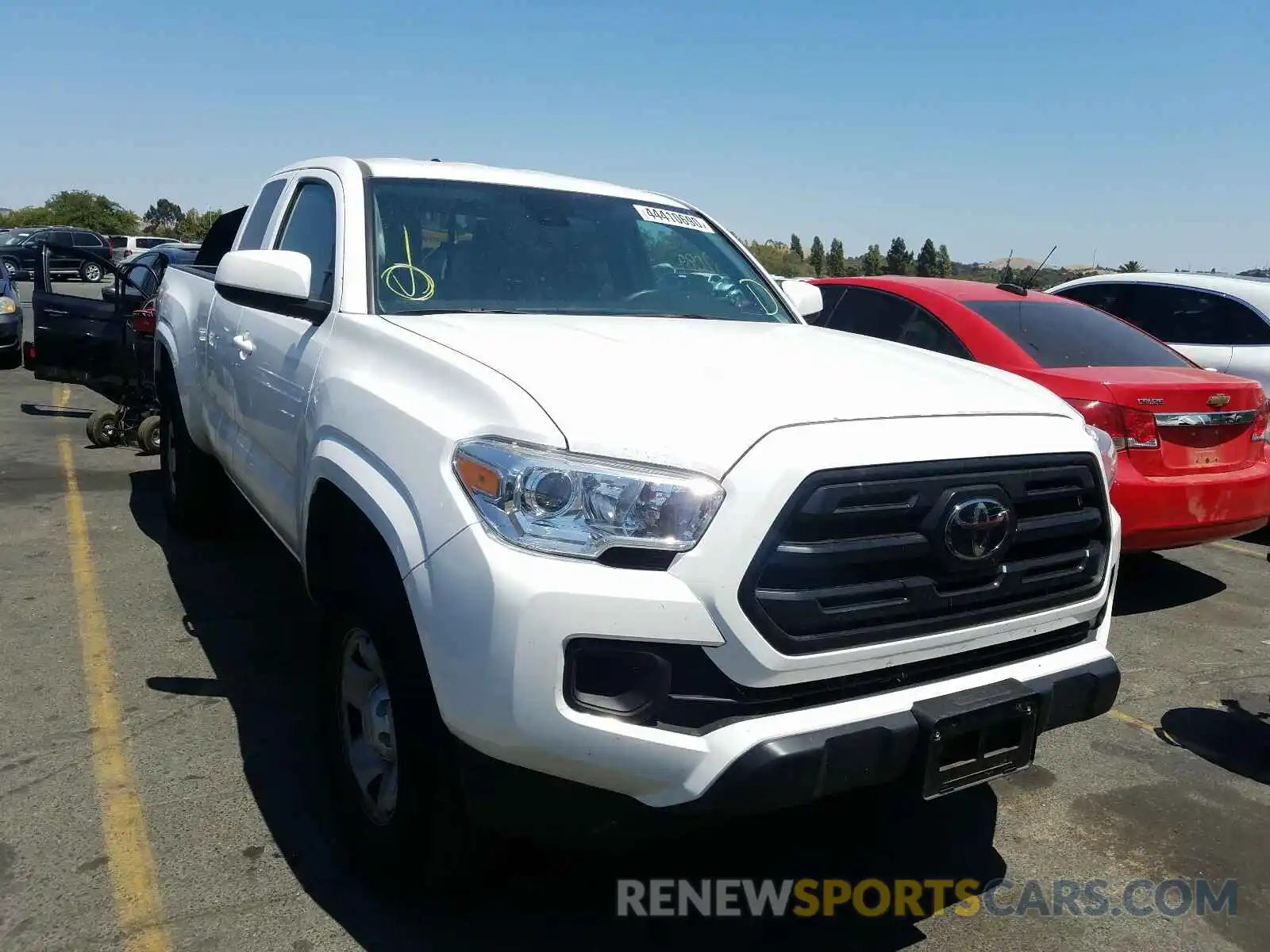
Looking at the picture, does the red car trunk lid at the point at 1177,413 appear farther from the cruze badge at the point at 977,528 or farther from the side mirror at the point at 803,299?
the cruze badge at the point at 977,528

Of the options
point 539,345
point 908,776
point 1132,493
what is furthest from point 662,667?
point 1132,493

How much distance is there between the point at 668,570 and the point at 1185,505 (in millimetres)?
3830

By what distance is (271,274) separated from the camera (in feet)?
10.5

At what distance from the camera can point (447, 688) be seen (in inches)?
86.1

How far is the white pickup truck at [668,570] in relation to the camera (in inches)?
82.6

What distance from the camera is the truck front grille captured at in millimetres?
2154

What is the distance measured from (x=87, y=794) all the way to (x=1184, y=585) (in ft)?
18.5

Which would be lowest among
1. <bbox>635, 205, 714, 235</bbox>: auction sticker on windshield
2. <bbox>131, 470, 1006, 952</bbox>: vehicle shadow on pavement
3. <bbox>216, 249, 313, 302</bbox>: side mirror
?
<bbox>131, 470, 1006, 952</bbox>: vehicle shadow on pavement

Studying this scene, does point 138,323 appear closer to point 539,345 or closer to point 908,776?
point 539,345

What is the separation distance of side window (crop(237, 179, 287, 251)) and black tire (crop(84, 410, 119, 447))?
4902 mm

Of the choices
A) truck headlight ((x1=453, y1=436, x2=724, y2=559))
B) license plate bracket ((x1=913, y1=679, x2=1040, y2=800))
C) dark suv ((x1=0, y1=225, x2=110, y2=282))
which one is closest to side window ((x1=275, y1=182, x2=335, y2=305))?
truck headlight ((x1=453, y1=436, x2=724, y2=559))

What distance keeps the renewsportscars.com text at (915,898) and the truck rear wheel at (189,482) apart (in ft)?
12.5

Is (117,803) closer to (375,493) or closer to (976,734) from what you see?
(375,493)

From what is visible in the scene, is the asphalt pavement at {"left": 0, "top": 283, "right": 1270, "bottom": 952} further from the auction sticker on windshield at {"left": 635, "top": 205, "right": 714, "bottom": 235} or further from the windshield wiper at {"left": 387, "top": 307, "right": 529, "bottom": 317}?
the auction sticker on windshield at {"left": 635, "top": 205, "right": 714, "bottom": 235}
